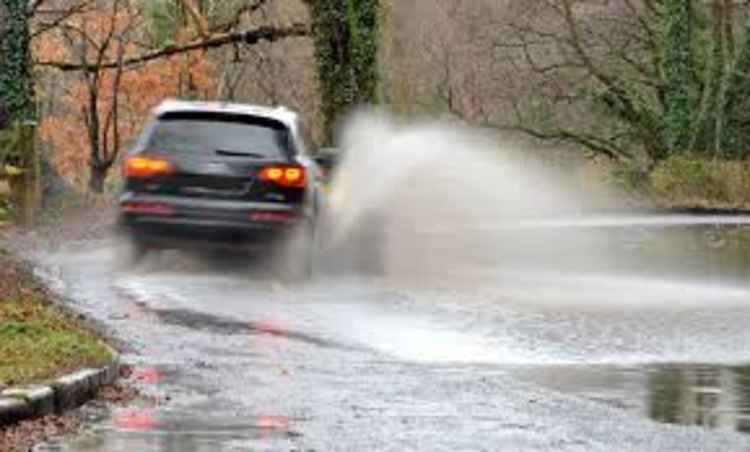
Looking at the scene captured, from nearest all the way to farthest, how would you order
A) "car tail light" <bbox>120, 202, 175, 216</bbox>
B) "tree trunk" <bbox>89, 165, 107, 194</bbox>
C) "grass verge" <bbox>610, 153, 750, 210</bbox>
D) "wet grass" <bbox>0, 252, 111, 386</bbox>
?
"wet grass" <bbox>0, 252, 111, 386</bbox> → "car tail light" <bbox>120, 202, 175, 216</bbox> → "grass verge" <bbox>610, 153, 750, 210</bbox> → "tree trunk" <bbox>89, 165, 107, 194</bbox>

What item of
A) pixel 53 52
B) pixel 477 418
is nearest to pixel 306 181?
pixel 477 418

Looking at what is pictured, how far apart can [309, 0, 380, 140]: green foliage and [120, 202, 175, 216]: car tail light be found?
13.7 metres

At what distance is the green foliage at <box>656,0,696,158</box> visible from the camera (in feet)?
161

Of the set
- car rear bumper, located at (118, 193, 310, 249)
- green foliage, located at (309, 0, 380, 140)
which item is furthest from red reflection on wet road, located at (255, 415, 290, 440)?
green foliage, located at (309, 0, 380, 140)

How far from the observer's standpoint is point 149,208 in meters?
17.9

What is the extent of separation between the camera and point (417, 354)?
44.5 feet

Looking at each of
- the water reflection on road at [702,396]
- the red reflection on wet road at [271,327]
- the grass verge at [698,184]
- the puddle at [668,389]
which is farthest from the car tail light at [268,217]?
the grass verge at [698,184]

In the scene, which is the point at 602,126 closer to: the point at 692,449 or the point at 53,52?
the point at 53,52

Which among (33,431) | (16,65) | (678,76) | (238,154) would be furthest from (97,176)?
(33,431)

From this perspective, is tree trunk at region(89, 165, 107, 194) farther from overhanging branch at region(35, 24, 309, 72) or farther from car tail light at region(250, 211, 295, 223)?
car tail light at region(250, 211, 295, 223)

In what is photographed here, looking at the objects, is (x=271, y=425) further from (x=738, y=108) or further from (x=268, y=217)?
(x=738, y=108)

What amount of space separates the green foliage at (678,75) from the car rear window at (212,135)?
106 ft

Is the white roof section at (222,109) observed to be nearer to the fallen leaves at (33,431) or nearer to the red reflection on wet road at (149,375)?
the red reflection on wet road at (149,375)

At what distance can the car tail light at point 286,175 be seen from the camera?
1794cm
